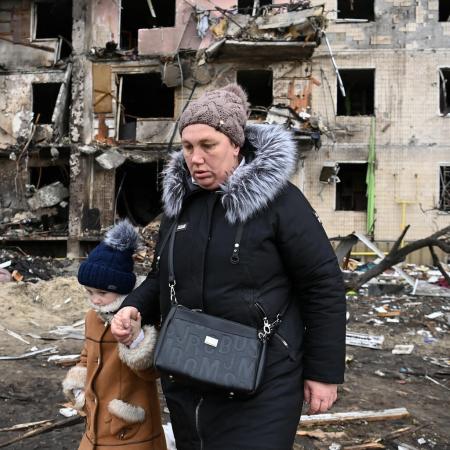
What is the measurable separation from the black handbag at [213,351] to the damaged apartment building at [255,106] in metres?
15.2

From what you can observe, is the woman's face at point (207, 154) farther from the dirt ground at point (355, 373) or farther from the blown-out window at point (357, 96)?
the blown-out window at point (357, 96)

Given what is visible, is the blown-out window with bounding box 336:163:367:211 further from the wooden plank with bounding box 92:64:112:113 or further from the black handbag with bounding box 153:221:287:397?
Answer: the black handbag with bounding box 153:221:287:397

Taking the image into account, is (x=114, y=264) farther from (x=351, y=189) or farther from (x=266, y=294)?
(x=351, y=189)

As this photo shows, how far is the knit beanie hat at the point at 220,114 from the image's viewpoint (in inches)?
76.5

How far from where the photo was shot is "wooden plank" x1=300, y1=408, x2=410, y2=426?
4.11 metres

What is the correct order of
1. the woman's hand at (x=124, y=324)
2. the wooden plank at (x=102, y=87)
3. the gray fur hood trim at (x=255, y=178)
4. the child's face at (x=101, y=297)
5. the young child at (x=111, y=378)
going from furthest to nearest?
the wooden plank at (x=102, y=87) < the child's face at (x=101, y=297) < the young child at (x=111, y=378) < the woman's hand at (x=124, y=324) < the gray fur hood trim at (x=255, y=178)

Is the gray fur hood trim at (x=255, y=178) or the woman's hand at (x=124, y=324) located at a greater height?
the gray fur hood trim at (x=255, y=178)

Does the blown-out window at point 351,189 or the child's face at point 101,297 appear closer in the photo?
the child's face at point 101,297

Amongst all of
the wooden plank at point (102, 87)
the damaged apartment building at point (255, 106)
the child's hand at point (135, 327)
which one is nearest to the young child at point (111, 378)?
the child's hand at point (135, 327)

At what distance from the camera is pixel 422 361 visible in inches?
258

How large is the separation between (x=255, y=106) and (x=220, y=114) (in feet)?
53.6

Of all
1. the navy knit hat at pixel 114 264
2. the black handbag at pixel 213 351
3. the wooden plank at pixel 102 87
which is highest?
the wooden plank at pixel 102 87

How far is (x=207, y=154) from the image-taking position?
1958mm

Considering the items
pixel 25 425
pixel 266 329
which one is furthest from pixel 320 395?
pixel 25 425
